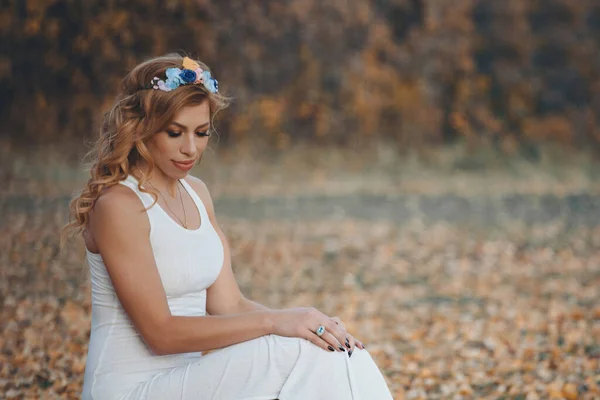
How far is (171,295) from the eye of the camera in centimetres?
278

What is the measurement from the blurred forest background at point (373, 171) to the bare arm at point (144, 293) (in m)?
2.18

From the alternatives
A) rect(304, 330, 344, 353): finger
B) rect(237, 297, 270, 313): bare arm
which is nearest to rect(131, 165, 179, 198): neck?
rect(237, 297, 270, 313): bare arm

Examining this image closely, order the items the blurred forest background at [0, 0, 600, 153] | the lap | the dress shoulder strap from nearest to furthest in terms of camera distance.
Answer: the lap → the dress shoulder strap → the blurred forest background at [0, 0, 600, 153]

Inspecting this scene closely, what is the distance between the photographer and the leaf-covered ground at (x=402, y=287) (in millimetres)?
5148

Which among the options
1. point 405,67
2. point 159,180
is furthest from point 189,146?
point 405,67

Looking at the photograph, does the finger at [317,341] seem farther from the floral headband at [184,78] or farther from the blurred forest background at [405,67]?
the blurred forest background at [405,67]

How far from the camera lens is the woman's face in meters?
2.80

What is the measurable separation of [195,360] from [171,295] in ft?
0.70

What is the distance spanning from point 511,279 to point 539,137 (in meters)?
11.8

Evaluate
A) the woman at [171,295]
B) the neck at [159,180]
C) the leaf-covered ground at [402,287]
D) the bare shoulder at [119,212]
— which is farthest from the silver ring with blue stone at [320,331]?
the leaf-covered ground at [402,287]

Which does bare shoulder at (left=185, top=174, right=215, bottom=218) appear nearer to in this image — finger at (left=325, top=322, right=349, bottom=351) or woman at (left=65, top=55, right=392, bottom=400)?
woman at (left=65, top=55, right=392, bottom=400)

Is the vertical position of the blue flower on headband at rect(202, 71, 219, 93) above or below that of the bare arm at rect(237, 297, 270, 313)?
above

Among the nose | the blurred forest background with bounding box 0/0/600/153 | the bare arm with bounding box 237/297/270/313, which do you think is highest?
the blurred forest background with bounding box 0/0/600/153

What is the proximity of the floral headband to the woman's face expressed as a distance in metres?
0.07
